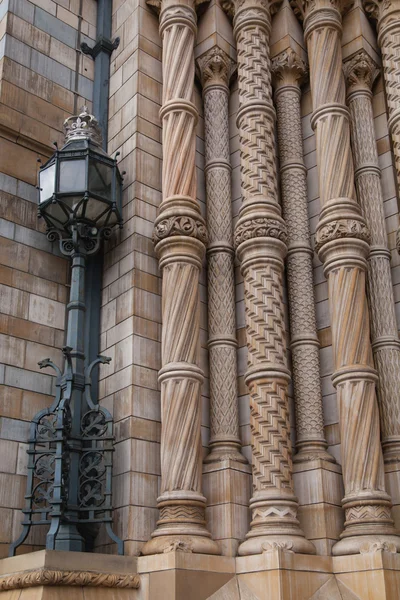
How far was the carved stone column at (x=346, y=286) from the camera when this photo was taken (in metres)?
8.76

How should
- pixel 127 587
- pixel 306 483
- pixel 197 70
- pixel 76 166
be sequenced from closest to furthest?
1. pixel 127 587
2. pixel 306 483
3. pixel 76 166
4. pixel 197 70

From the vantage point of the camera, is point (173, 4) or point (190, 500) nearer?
point (190, 500)

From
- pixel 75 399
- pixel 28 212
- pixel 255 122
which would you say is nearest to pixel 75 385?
pixel 75 399

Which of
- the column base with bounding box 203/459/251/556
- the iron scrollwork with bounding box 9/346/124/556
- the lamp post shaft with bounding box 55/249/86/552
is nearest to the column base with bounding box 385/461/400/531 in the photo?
the column base with bounding box 203/459/251/556

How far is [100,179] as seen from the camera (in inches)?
392

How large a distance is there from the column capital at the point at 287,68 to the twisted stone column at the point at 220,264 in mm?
712

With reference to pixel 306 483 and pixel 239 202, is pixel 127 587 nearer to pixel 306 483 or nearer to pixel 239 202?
pixel 306 483

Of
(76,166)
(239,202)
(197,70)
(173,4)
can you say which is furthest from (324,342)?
(173,4)

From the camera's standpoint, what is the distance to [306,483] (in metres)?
9.22

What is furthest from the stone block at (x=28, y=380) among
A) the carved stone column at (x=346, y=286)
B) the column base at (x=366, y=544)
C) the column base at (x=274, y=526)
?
the column base at (x=366, y=544)

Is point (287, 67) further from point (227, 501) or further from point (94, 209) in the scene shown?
point (227, 501)

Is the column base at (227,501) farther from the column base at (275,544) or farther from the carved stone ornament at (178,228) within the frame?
the carved stone ornament at (178,228)

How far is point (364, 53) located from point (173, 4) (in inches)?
118

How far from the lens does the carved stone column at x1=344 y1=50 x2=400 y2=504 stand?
31.6 ft
